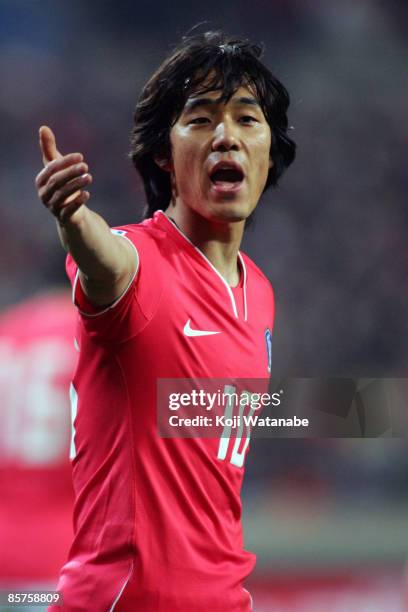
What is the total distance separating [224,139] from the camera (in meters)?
1.31

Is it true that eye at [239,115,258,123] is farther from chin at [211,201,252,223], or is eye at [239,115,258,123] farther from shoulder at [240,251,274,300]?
shoulder at [240,251,274,300]

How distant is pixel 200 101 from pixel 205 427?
52cm

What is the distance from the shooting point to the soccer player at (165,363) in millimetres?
1098

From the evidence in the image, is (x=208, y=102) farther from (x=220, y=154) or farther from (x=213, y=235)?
(x=213, y=235)

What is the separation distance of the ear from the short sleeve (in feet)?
0.89

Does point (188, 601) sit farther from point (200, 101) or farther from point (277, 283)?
point (277, 283)

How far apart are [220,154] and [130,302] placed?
13.5 inches

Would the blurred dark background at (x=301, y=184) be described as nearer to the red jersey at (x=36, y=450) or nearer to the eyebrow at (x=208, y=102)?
the red jersey at (x=36, y=450)

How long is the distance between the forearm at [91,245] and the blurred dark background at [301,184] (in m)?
2.43

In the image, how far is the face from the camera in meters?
1.31

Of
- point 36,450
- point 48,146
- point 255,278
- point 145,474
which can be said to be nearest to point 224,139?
point 255,278

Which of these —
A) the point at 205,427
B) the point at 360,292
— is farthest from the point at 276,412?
the point at 360,292

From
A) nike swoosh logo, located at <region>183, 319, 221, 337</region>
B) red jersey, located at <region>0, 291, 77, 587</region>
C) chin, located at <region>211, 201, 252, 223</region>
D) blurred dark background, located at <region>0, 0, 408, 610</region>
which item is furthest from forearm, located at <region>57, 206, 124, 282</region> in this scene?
blurred dark background, located at <region>0, 0, 408, 610</region>

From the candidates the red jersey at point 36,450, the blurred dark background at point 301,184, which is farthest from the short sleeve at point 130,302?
the blurred dark background at point 301,184
